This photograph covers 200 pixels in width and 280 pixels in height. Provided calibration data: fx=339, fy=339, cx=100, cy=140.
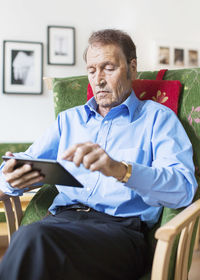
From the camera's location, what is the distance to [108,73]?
1456mm

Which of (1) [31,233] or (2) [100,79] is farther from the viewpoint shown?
(2) [100,79]

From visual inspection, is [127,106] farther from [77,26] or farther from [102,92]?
[77,26]

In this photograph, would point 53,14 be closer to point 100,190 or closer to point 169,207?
point 100,190

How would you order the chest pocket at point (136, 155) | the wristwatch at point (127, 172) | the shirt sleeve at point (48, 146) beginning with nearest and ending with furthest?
the wristwatch at point (127, 172) < the chest pocket at point (136, 155) < the shirt sleeve at point (48, 146)

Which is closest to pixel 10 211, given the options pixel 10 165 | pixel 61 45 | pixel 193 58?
pixel 10 165

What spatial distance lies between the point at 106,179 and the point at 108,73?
1.51ft

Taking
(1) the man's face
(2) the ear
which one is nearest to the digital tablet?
(1) the man's face

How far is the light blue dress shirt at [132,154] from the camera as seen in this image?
44.4 inches

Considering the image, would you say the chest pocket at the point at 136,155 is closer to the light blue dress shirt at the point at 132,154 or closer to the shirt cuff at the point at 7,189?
the light blue dress shirt at the point at 132,154

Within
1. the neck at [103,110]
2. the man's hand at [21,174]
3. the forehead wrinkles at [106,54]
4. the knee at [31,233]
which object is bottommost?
the knee at [31,233]

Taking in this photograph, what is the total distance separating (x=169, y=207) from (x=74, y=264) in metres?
0.41

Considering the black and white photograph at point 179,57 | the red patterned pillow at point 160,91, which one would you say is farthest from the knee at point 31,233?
the black and white photograph at point 179,57

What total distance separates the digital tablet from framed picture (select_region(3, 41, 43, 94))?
212cm

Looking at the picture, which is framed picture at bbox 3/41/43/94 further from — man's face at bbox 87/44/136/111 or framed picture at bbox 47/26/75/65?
→ man's face at bbox 87/44/136/111
